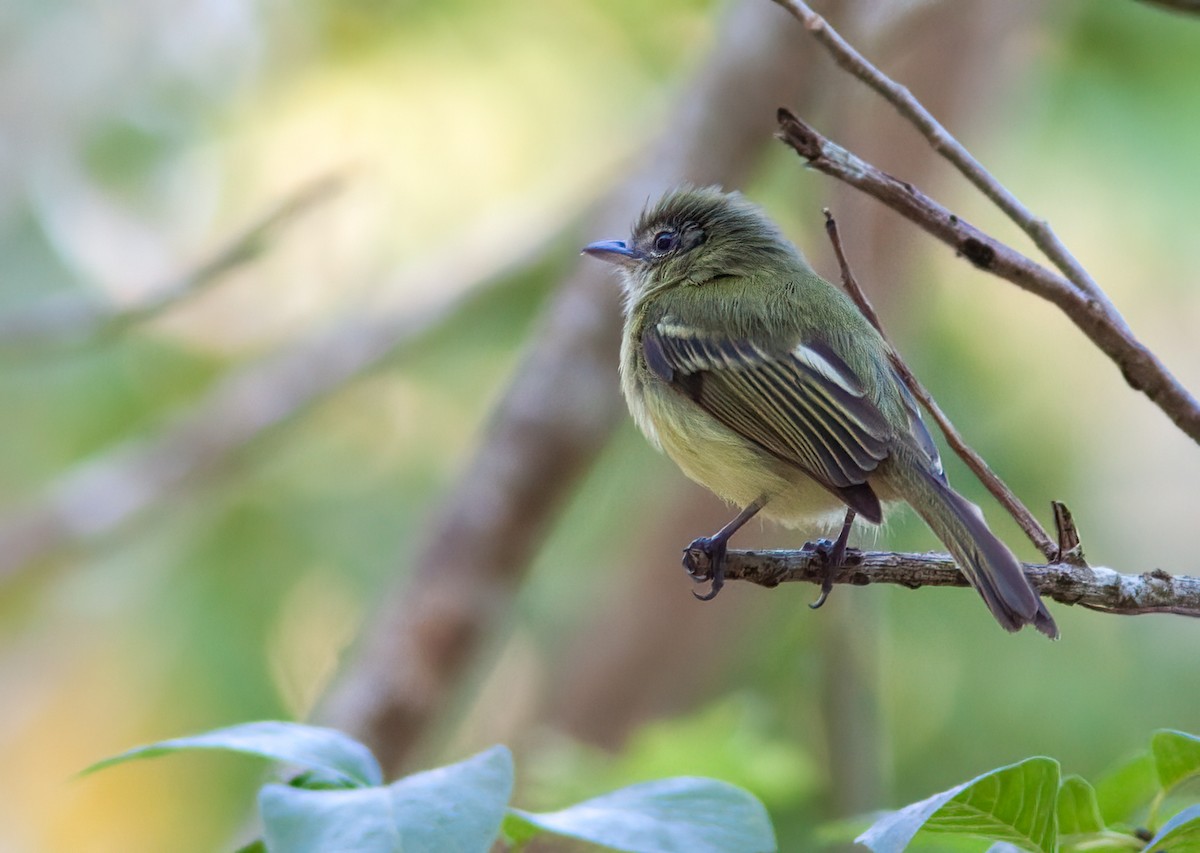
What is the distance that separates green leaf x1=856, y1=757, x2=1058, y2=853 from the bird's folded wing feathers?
1.39m

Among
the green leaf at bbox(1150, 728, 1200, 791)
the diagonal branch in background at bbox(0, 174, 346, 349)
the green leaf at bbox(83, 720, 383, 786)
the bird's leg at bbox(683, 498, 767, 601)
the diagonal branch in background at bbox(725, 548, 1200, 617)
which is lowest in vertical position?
the green leaf at bbox(1150, 728, 1200, 791)

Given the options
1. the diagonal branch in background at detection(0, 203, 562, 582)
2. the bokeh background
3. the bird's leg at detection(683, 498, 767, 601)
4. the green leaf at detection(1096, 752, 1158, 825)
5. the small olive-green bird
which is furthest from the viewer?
the diagonal branch in background at detection(0, 203, 562, 582)

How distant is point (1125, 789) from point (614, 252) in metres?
2.73

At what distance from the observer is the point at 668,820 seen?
1.41m

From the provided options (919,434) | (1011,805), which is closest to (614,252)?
(919,434)

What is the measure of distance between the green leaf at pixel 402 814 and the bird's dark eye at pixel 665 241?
3.01 meters

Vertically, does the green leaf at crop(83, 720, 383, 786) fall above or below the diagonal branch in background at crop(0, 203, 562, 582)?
below

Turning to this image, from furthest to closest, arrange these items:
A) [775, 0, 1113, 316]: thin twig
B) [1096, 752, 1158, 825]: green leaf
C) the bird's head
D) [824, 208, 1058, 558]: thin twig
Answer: the bird's head
[824, 208, 1058, 558]: thin twig
[775, 0, 1113, 316]: thin twig
[1096, 752, 1158, 825]: green leaf

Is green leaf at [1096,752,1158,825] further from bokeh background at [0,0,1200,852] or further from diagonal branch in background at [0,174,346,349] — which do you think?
diagonal branch in background at [0,174,346,349]

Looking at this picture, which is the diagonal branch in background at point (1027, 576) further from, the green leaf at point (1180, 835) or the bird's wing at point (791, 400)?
the green leaf at point (1180, 835)

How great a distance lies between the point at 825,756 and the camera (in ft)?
15.5

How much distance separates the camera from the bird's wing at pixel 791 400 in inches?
111

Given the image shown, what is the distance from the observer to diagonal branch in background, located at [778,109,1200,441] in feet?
5.72

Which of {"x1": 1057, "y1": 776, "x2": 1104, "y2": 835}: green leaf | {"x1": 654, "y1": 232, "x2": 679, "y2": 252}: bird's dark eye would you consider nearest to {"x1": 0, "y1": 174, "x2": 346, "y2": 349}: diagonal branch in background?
{"x1": 654, "y1": 232, "x2": 679, "y2": 252}: bird's dark eye
